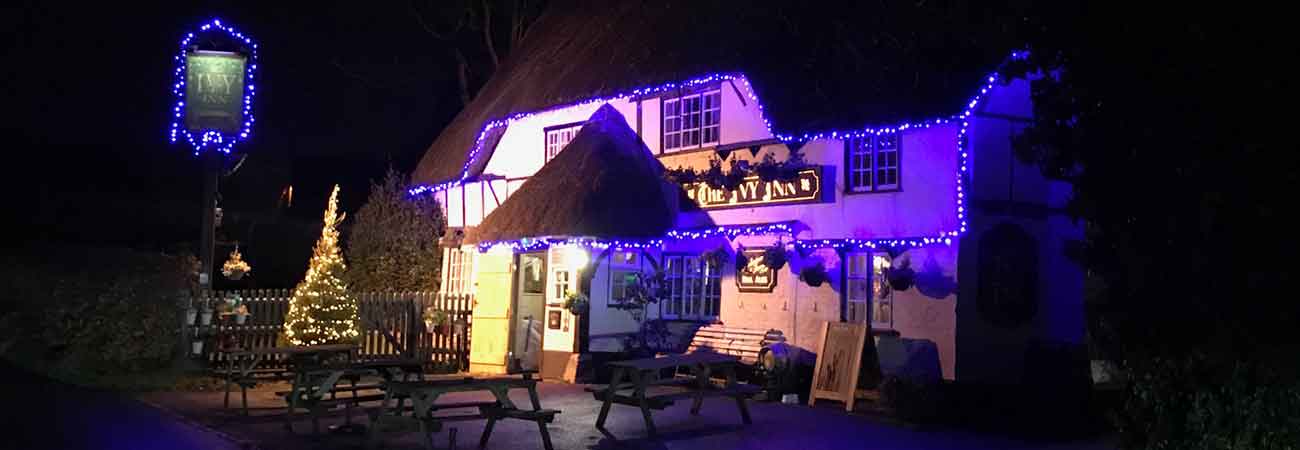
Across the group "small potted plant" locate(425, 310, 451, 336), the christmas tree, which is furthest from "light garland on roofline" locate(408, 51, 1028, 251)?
the christmas tree

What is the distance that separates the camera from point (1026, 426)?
14.8 m

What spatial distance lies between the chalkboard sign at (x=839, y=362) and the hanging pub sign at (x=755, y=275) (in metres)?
1.67

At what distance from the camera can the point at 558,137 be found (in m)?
22.3

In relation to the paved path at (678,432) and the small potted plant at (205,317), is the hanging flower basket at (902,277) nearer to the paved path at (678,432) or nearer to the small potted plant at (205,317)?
the paved path at (678,432)

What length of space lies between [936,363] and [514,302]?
830cm

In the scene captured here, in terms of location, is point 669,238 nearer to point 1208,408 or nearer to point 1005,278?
point 1005,278

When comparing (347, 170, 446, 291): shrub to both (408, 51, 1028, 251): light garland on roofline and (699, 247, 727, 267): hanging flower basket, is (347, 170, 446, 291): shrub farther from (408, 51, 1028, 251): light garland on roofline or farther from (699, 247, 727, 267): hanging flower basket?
(699, 247, 727, 267): hanging flower basket

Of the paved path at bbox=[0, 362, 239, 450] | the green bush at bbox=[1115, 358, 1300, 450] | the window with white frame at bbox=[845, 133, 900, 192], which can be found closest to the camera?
the green bush at bbox=[1115, 358, 1300, 450]

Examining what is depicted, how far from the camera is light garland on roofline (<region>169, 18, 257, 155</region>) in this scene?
2136cm

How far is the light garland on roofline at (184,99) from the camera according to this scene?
70.1ft

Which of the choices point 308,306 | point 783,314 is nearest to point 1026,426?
point 783,314

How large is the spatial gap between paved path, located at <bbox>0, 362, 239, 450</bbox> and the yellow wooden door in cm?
677

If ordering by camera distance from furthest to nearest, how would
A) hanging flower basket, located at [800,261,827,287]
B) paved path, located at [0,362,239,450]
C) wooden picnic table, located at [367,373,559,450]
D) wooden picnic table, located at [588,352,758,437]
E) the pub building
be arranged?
hanging flower basket, located at [800,261,827,287], the pub building, wooden picnic table, located at [588,352,758,437], paved path, located at [0,362,239,450], wooden picnic table, located at [367,373,559,450]

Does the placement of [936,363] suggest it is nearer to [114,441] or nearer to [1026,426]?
[1026,426]
